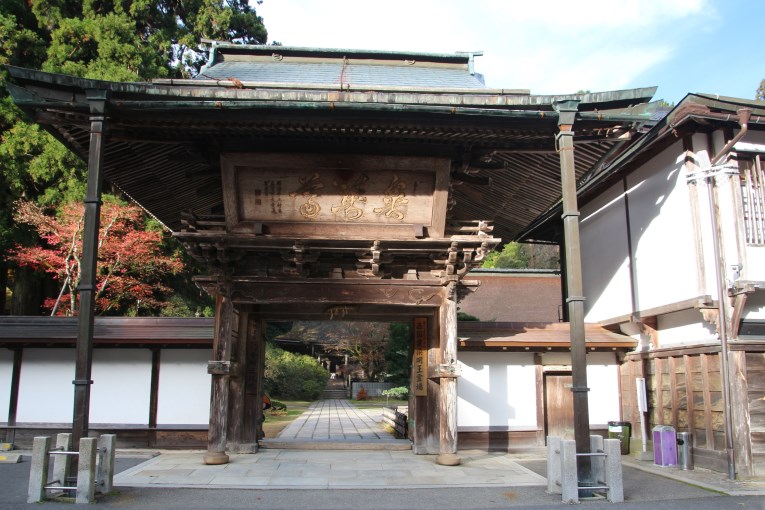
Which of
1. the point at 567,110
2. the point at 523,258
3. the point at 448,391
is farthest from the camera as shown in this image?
the point at 523,258

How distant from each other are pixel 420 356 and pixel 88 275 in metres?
6.64

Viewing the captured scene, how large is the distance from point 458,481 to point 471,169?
5.30 meters

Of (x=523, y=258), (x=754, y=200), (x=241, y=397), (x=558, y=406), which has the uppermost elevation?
(x=523, y=258)

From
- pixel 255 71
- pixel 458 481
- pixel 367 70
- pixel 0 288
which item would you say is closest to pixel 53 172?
pixel 0 288

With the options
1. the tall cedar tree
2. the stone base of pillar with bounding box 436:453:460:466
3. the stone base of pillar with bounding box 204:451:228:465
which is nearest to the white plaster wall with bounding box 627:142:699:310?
the stone base of pillar with bounding box 436:453:460:466

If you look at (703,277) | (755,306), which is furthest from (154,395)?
(755,306)

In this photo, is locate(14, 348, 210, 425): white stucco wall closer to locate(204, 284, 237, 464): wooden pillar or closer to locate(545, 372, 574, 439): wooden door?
locate(204, 284, 237, 464): wooden pillar

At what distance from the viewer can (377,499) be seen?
7484 mm

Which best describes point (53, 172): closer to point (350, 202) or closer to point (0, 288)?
point (0, 288)

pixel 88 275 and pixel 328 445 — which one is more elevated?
pixel 88 275

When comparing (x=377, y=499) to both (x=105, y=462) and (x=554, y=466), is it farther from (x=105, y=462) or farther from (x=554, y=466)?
(x=105, y=462)

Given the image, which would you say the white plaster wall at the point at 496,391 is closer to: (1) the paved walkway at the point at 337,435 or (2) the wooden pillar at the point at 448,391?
(1) the paved walkway at the point at 337,435

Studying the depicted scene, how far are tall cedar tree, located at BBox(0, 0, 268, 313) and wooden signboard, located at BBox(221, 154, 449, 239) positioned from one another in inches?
412

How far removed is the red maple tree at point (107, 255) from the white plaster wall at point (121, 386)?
19.5 ft
